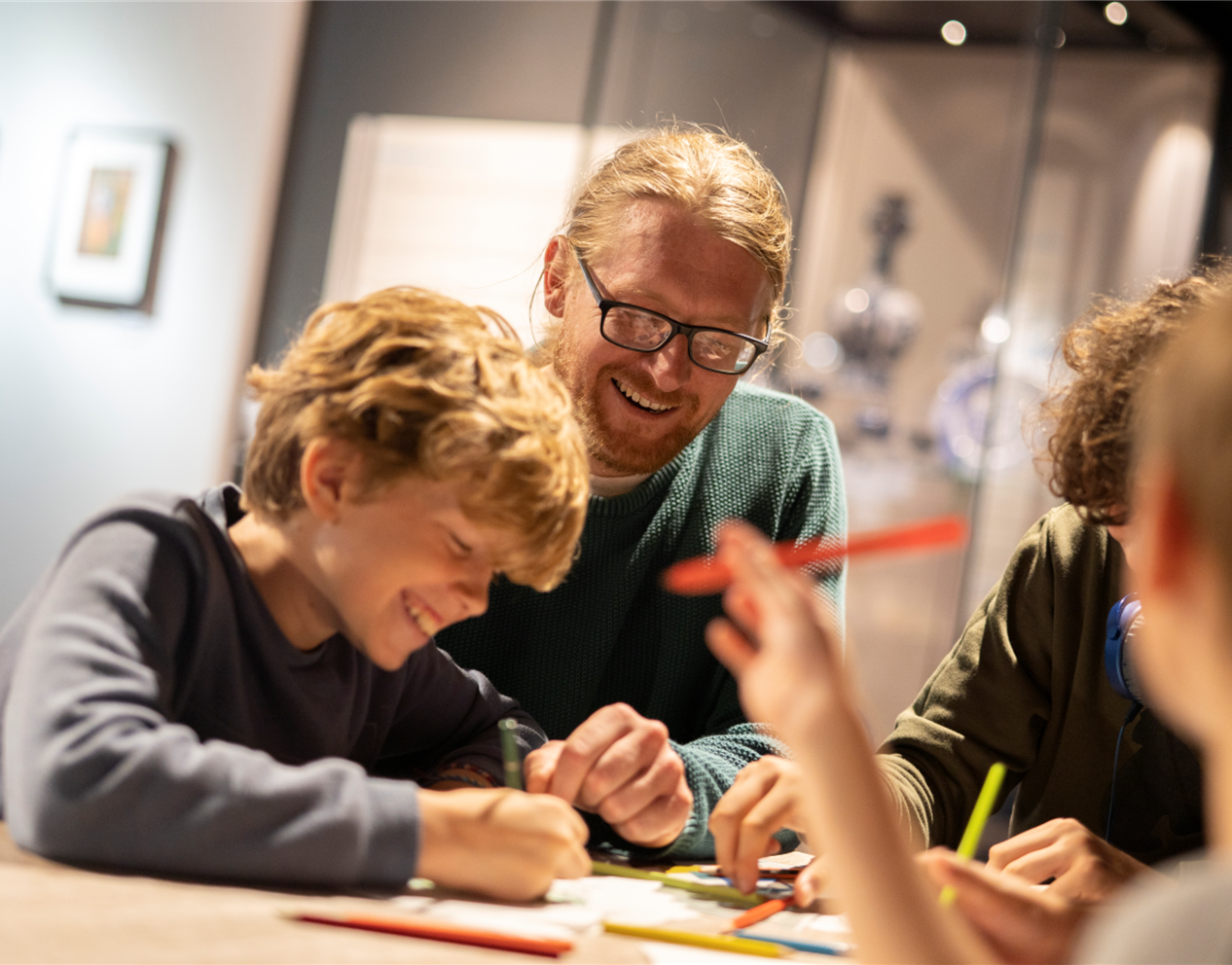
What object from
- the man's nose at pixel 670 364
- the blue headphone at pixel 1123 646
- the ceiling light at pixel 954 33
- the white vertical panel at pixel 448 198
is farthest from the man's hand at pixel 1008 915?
the ceiling light at pixel 954 33

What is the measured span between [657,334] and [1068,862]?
0.72 m

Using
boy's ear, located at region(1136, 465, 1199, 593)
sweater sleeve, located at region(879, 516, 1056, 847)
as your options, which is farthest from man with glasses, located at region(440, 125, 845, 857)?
boy's ear, located at region(1136, 465, 1199, 593)

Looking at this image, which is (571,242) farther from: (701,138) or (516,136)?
(516,136)

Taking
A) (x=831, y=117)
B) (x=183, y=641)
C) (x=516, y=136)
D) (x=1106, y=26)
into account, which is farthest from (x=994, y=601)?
(x=1106, y=26)

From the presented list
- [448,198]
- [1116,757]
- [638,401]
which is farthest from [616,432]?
[448,198]

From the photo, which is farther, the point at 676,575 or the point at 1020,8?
the point at 1020,8

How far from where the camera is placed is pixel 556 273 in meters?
1.66

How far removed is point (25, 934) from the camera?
69cm

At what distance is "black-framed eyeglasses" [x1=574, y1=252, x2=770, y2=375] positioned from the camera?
1480 millimetres

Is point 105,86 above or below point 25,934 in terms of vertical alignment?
above

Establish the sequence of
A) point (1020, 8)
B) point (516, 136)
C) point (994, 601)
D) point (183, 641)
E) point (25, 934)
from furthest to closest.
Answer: point (1020, 8) → point (516, 136) → point (994, 601) → point (183, 641) → point (25, 934)

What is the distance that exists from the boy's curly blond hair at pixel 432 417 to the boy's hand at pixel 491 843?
0.72ft

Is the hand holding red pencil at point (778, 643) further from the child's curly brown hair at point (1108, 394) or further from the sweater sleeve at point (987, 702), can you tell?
the sweater sleeve at point (987, 702)

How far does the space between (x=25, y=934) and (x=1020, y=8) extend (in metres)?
4.28
